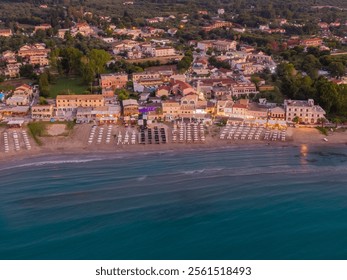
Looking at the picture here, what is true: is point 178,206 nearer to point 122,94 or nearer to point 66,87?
point 122,94

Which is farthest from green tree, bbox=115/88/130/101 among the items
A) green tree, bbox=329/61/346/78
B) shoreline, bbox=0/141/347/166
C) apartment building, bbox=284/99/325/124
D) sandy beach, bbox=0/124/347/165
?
green tree, bbox=329/61/346/78

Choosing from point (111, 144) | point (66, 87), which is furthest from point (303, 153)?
point (66, 87)

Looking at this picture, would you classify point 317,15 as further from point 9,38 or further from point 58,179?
point 58,179

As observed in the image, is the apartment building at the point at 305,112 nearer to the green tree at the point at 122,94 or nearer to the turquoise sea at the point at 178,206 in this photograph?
the turquoise sea at the point at 178,206

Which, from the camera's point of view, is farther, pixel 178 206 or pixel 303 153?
pixel 303 153

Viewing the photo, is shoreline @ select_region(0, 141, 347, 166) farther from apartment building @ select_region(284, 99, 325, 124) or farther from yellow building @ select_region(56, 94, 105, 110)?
yellow building @ select_region(56, 94, 105, 110)

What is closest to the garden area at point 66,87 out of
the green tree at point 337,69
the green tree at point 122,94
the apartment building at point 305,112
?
the green tree at point 122,94
